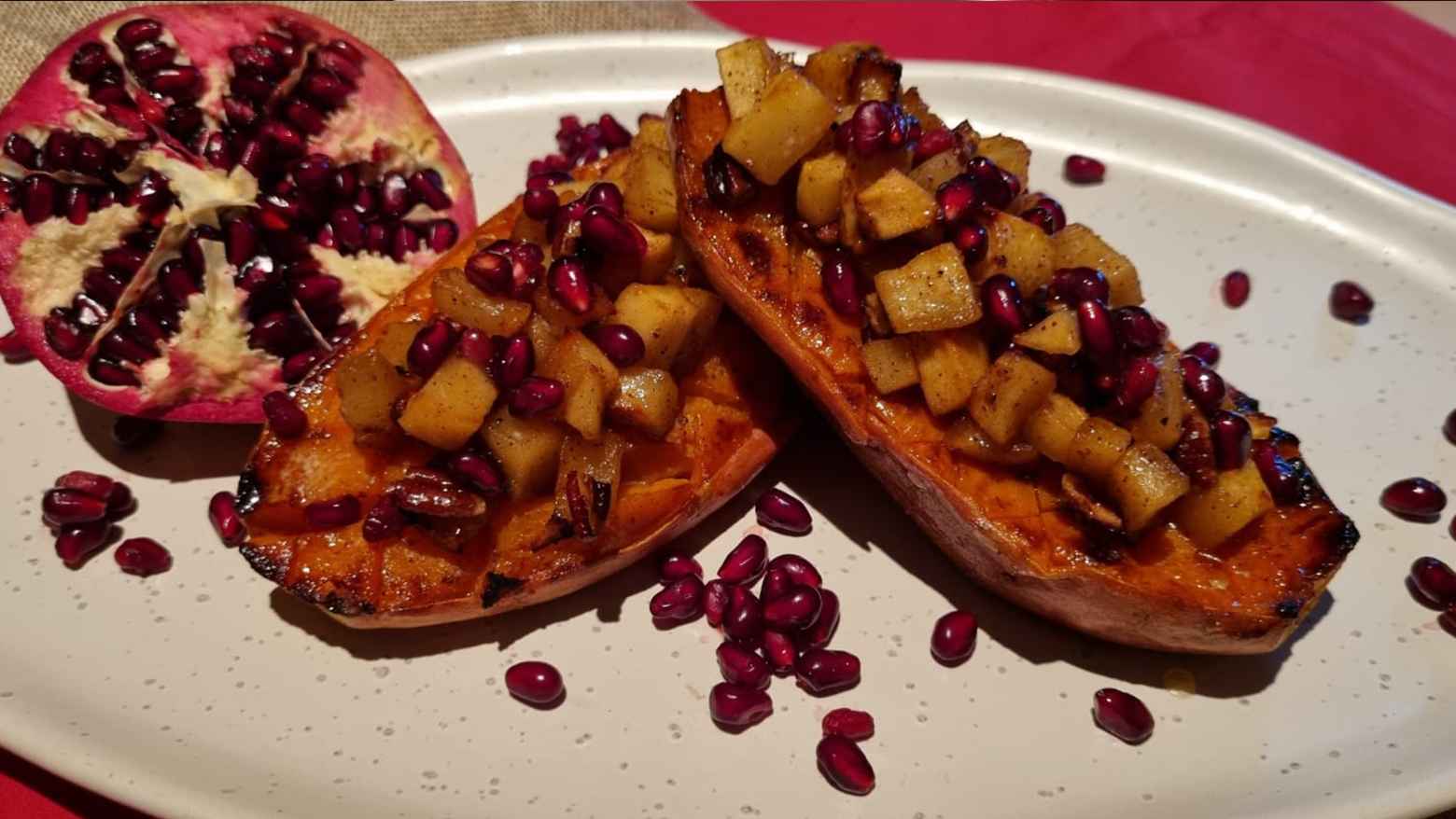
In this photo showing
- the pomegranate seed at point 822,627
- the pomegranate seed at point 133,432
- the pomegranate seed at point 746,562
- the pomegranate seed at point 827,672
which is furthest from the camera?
the pomegranate seed at point 133,432

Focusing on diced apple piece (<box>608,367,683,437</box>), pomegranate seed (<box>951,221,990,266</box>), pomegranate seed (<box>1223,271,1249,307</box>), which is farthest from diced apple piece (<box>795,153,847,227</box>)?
pomegranate seed (<box>1223,271,1249,307</box>)

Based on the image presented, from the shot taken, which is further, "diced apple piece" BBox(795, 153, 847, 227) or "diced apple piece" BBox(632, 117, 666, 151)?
"diced apple piece" BBox(632, 117, 666, 151)

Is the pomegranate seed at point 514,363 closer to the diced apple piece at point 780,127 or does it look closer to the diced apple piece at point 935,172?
the diced apple piece at point 780,127

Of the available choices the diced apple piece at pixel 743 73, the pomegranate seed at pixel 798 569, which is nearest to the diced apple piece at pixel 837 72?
the diced apple piece at pixel 743 73

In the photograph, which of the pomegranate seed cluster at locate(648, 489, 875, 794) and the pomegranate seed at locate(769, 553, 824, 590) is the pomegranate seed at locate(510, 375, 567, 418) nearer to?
the pomegranate seed cluster at locate(648, 489, 875, 794)

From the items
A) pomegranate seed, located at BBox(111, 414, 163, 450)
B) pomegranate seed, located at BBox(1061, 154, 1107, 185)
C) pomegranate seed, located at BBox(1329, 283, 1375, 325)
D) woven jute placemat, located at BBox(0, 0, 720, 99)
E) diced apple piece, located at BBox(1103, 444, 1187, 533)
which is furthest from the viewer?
woven jute placemat, located at BBox(0, 0, 720, 99)

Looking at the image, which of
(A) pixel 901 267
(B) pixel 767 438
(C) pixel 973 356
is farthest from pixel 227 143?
(C) pixel 973 356
